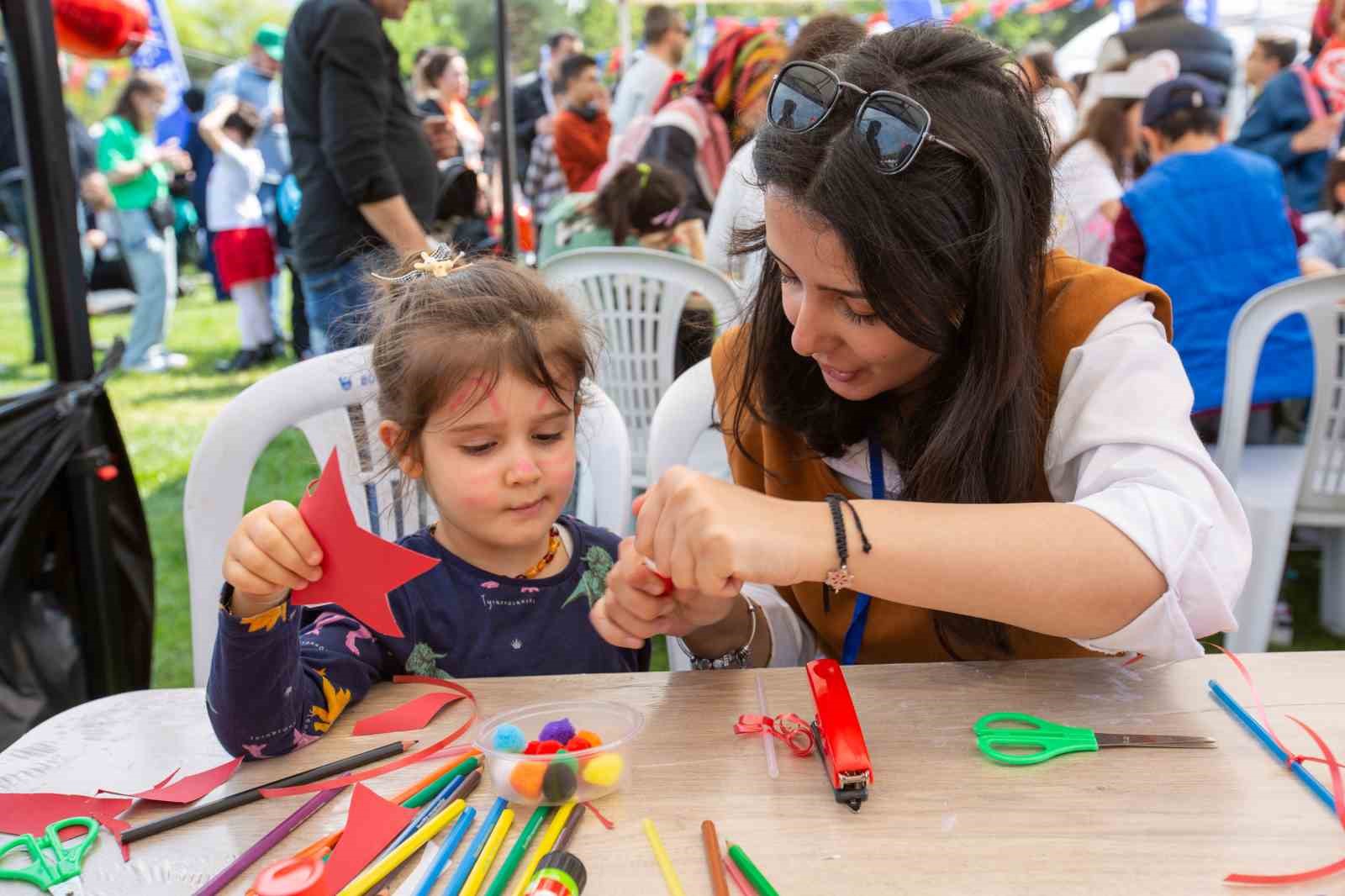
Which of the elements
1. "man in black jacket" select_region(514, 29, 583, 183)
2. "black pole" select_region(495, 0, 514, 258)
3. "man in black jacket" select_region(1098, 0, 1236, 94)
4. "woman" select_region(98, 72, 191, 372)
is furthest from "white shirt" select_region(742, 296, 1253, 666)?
"woman" select_region(98, 72, 191, 372)

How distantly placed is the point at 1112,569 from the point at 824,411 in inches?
16.7

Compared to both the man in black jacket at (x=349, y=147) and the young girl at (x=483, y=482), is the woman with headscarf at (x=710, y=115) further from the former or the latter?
the young girl at (x=483, y=482)

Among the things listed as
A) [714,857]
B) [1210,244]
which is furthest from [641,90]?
[714,857]

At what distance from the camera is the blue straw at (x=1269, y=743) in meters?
0.83

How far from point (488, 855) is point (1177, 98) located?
2968mm

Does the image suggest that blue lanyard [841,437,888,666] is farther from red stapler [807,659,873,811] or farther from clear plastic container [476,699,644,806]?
clear plastic container [476,699,644,806]

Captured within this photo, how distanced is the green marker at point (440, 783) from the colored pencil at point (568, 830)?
0.11 meters

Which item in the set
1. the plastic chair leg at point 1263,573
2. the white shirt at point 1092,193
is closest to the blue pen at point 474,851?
the plastic chair leg at point 1263,573

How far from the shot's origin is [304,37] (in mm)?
2775

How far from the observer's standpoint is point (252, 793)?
0.87 m

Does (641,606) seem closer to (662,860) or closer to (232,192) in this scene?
(662,860)

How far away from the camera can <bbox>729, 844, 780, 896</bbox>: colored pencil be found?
2.36 ft

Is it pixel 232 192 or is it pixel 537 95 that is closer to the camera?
pixel 232 192

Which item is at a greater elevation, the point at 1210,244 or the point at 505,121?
the point at 505,121
